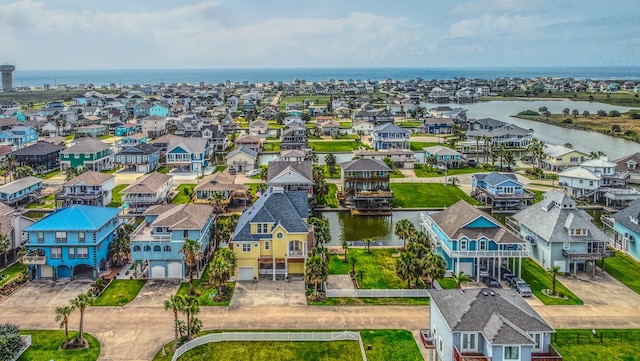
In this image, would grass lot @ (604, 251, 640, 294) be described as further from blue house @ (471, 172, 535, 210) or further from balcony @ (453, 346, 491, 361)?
balcony @ (453, 346, 491, 361)

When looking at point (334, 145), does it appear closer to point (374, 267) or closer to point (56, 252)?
point (374, 267)

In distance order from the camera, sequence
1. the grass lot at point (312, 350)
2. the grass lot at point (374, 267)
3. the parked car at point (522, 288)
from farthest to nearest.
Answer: the grass lot at point (374, 267)
the parked car at point (522, 288)
the grass lot at point (312, 350)

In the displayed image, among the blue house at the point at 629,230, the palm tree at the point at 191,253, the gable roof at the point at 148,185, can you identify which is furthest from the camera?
the gable roof at the point at 148,185

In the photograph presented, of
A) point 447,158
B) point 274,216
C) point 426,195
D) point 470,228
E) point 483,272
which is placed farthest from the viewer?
point 447,158

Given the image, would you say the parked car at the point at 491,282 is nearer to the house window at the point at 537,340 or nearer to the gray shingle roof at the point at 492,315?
the gray shingle roof at the point at 492,315

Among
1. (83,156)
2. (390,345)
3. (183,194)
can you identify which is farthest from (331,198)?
(83,156)

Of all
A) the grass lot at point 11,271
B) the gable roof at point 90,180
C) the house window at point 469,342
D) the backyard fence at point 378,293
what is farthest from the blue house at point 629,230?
the gable roof at point 90,180

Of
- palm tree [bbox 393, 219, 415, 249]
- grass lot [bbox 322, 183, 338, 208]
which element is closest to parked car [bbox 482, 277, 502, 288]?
palm tree [bbox 393, 219, 415, 249]
